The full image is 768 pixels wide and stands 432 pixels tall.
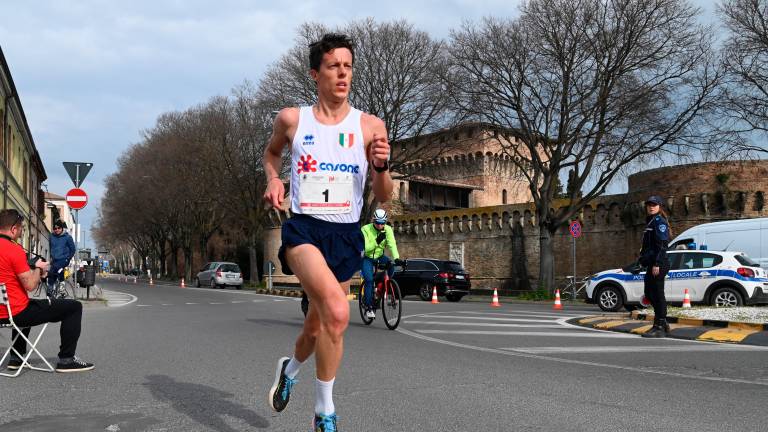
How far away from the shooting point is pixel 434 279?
86.5 ft

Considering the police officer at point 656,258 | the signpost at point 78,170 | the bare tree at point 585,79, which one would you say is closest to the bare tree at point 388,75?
the bare tree at point 585,79

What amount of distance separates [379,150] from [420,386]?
2618 millimetres

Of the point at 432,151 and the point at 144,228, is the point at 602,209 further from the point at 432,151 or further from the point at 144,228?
the point at 144,228

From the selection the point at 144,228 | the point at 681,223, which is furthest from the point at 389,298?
the point at 144,228

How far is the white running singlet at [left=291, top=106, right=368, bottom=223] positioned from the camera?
13.6ft

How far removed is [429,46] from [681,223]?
15352 mm

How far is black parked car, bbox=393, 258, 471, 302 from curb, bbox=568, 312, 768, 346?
12.8m

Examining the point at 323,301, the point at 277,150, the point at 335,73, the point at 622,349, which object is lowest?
the point at 622,349

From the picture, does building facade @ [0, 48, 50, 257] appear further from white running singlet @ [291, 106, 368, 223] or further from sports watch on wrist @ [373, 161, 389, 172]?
sports watch on wrist @ [373, 161, 389, 172]

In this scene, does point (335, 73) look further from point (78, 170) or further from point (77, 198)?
point (78, 170)

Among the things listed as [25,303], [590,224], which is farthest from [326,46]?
[590,224]

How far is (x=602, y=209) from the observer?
4262 cm

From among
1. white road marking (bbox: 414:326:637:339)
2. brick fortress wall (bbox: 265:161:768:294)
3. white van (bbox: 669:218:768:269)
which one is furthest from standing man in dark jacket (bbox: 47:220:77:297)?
brick fortress wall (bbox: 265:161:768:294)

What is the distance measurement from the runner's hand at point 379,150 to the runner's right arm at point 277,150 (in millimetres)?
510
